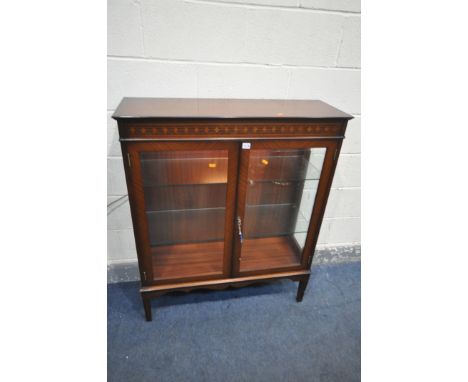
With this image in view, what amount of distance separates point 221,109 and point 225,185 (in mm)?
339

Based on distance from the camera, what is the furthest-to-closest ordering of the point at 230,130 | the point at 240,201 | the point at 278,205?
the point at 278,205 → the point at 240,201 → the point at 230,130

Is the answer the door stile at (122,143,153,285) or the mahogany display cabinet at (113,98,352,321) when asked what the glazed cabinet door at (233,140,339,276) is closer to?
the mahogany display cabinet at (113,98,352,321)

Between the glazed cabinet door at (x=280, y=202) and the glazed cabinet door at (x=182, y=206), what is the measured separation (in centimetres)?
10

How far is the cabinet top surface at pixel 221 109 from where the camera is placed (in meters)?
0.96

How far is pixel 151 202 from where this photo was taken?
1.19 m

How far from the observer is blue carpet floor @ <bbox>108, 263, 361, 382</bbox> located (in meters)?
1.24

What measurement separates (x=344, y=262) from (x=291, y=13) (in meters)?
1.56

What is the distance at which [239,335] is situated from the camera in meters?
1.38

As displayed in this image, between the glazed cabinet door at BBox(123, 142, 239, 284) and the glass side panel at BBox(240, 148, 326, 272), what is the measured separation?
0.43ft

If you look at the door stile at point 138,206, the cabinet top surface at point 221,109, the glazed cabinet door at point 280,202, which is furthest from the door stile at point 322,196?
the door stile at point 138,206

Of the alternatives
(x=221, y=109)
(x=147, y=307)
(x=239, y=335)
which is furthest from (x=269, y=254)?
(x=221, y=109)

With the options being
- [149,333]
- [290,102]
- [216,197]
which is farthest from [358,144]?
[149,333]

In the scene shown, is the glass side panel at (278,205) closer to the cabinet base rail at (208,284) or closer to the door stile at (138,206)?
the cabinet base rail at (208,284)

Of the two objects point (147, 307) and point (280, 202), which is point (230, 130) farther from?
point (147, 307)
